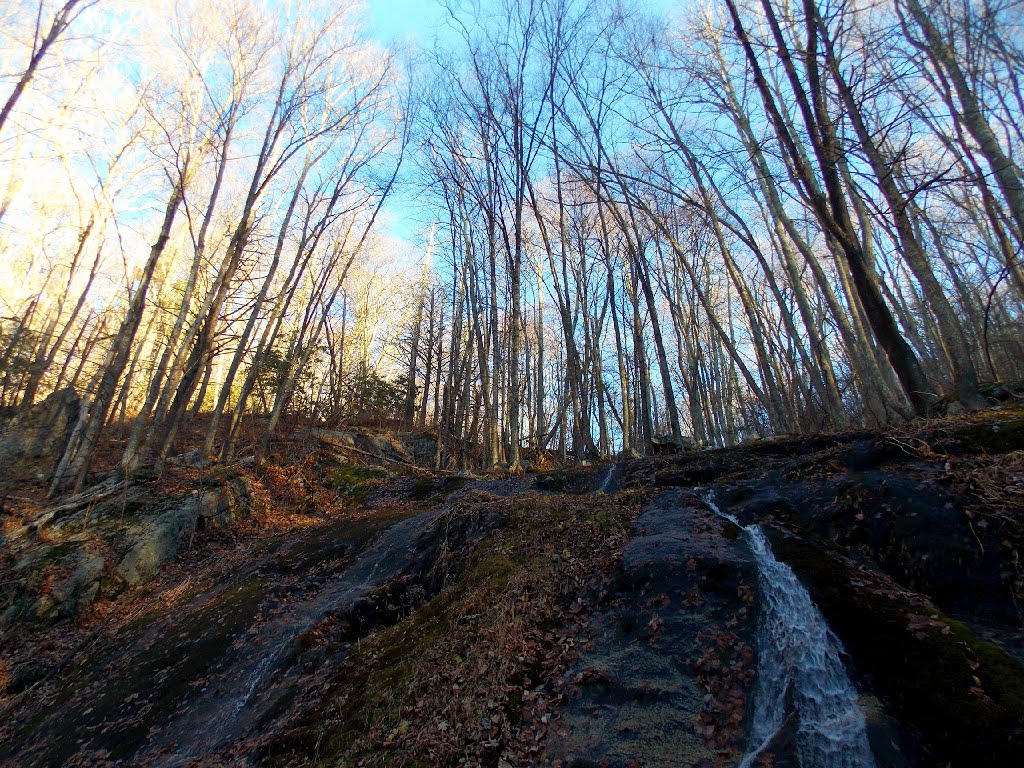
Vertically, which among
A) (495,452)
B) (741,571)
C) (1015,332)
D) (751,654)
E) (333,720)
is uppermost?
(1015,332)

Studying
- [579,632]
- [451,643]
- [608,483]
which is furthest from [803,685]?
[608,483]

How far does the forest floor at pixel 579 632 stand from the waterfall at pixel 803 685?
0.32 ft

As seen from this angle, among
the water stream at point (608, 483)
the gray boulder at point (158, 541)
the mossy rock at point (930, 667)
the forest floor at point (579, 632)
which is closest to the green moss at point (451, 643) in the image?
the forest floor at point (579, 632)

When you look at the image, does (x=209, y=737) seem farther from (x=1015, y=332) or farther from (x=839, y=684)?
(x=1015, y=332)

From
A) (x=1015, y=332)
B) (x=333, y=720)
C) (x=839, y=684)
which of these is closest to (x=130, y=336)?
(x=333, y=720)

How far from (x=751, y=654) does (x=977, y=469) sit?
2989 mm

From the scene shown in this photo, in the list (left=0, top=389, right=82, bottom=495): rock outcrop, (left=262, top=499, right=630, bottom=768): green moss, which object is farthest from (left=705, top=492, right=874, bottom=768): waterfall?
(left=0, top=389, right=82, bottom=495): rock outcrop

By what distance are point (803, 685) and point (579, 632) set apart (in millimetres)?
→ 1796

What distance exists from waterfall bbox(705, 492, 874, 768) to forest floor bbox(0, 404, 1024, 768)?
0.10 metres

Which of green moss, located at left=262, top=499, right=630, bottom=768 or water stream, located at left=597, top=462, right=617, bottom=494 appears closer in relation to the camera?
green moss, located at left=262, top=499, right=630, bottom=768

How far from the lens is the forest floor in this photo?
11.1 feet

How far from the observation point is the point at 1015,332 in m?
18.4

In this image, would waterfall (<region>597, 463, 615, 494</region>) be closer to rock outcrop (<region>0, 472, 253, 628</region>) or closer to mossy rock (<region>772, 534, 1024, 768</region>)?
mossy rock (<region>772, 534, 1024, 768</region>)

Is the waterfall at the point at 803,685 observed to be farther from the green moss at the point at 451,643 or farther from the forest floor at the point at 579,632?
the green moss at the point at 451,643
